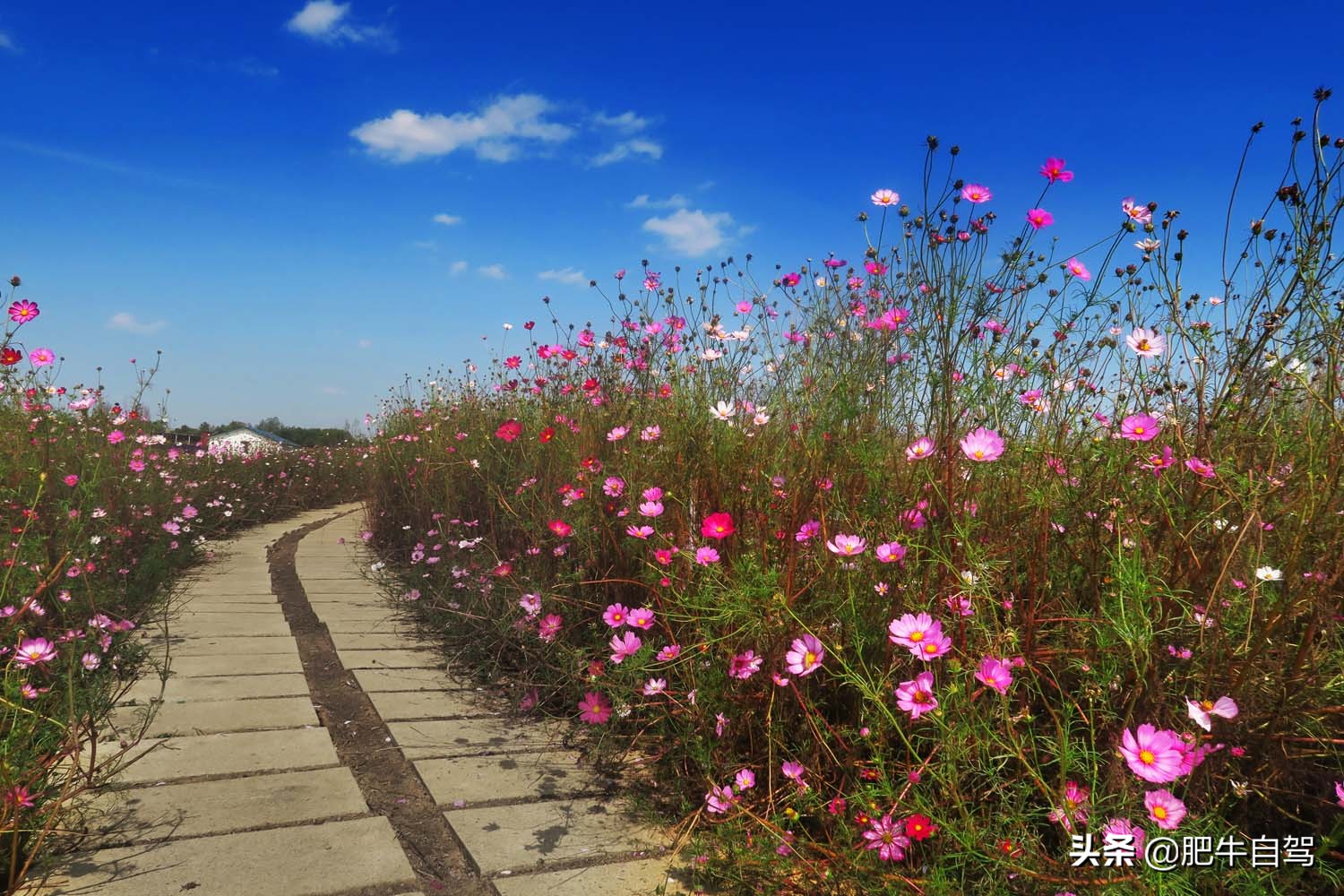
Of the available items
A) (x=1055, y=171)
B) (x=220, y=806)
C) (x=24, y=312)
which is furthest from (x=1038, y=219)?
(x=24, y=312)

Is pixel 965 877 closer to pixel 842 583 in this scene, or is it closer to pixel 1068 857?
pixel 1068 857

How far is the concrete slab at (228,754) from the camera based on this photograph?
87.0 inches

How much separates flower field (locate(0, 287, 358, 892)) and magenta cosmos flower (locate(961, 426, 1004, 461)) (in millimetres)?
1935

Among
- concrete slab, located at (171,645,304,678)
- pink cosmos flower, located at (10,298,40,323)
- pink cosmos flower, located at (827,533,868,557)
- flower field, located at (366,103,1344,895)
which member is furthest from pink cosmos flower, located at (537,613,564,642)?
pink cosmos flower, located at (10,298,40,323)

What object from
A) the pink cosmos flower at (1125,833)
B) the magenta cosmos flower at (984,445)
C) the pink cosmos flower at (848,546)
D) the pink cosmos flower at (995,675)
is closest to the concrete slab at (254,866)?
the pink cosmos flower at (848,546)

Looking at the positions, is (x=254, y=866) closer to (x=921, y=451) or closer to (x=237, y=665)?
(x=237, y=665)

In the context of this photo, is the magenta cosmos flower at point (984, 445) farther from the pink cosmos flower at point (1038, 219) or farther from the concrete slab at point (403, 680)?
the concrete slab at point (403, 680)

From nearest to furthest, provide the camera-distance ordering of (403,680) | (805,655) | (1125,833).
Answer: (1125,833) → (805,655) → (403,680)

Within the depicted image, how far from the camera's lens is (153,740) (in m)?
2.40

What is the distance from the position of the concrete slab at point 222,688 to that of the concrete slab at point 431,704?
317 millimetres

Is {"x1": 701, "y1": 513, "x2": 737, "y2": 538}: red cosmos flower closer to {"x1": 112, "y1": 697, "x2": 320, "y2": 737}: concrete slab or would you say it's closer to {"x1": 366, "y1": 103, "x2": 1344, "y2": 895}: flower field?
{"x1": 366, "y1": 103, "x2": 1344, "y2": 895}: flower field

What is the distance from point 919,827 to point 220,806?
1649 mm

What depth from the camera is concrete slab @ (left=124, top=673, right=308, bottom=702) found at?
2777 mm

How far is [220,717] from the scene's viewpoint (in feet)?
8.55
